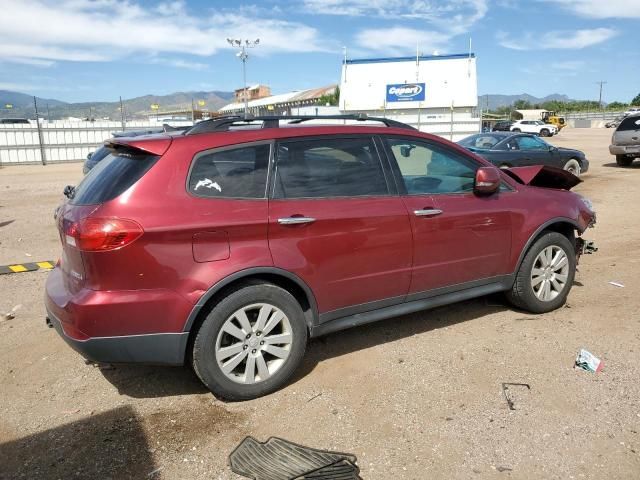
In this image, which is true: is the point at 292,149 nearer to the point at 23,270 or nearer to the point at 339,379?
the point at 339,379

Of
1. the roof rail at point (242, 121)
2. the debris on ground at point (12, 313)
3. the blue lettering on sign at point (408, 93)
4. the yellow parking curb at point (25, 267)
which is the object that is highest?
the blue lettering on sign at point (408, 93)

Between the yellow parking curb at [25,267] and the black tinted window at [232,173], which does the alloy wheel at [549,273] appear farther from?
the yellow parking curb at [25,267]

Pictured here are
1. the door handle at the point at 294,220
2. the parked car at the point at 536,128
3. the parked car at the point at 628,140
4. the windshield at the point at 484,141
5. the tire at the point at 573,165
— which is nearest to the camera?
the door handle at the point at 294,220

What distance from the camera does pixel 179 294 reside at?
3090 mm

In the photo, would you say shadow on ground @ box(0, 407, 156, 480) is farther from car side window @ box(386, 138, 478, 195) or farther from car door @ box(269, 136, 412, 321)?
car side window @ box(386, 138, 478, 195)

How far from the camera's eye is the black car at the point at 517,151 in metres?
13.0

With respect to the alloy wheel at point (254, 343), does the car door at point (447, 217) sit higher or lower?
higher

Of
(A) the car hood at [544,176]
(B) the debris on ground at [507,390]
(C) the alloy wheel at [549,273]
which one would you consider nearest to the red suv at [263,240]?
(C) the alloy wheel at [549,273]

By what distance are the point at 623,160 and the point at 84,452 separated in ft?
63.0

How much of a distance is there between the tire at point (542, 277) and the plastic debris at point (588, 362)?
84 centimetres

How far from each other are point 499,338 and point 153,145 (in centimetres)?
302

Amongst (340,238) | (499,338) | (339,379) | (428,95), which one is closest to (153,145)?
(340,238)

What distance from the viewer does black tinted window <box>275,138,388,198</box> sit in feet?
11.6

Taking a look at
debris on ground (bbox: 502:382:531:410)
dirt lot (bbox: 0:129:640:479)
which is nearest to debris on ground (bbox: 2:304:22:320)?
dirt lot (bbox: 0:129:640:479)
